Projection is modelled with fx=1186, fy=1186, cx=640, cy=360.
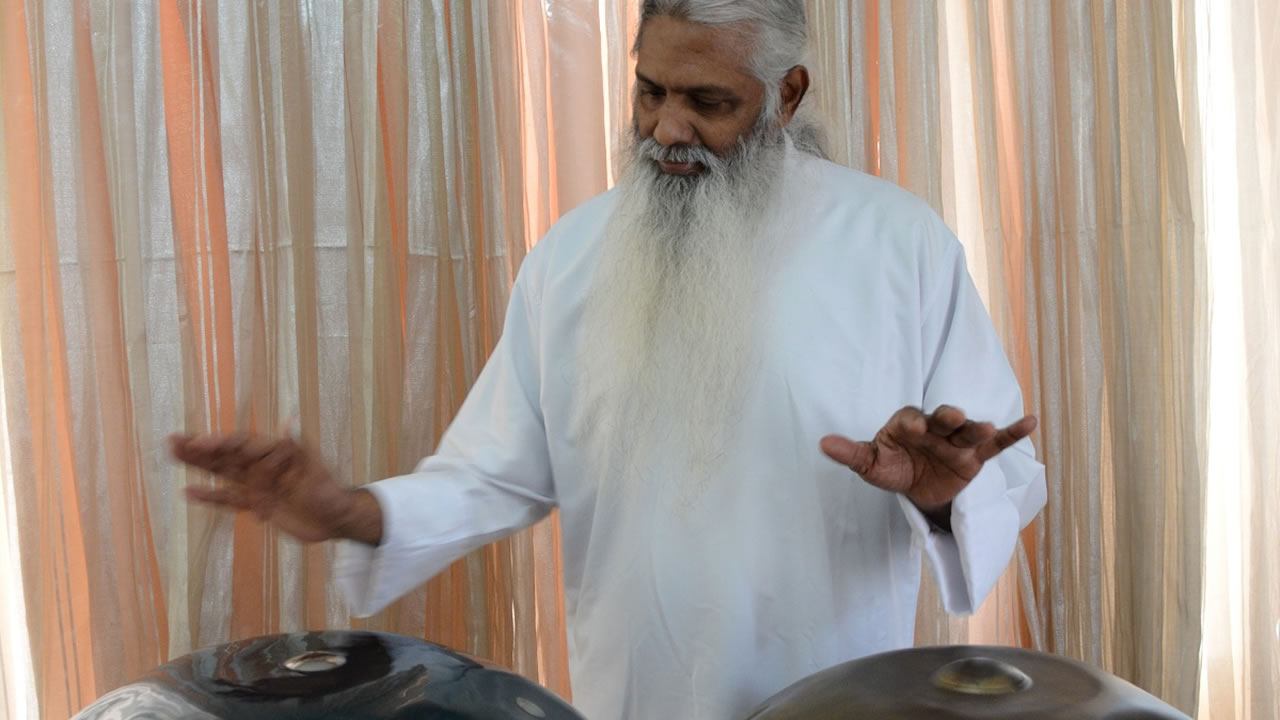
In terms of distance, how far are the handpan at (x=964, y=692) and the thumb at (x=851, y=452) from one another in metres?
0.28

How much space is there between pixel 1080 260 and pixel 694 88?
1.15 m

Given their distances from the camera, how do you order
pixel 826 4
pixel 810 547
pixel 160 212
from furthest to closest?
1. pixel 826 4
2. pixel 160 212
3. pixel 810 547

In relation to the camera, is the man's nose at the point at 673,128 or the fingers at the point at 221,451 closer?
the fingers at the point at 221,451

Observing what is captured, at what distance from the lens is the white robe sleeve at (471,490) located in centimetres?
144

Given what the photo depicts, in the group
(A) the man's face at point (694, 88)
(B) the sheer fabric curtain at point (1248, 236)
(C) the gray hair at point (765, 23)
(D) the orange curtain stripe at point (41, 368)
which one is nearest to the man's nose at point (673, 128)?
(A) the man's face at point (694, 88)

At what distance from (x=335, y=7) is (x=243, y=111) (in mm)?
245

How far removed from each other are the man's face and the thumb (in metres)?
Answer: 0.56

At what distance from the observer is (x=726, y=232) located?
1582 mm

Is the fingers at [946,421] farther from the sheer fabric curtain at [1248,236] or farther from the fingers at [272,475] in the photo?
the sheer fabric curtain at [1248,236]

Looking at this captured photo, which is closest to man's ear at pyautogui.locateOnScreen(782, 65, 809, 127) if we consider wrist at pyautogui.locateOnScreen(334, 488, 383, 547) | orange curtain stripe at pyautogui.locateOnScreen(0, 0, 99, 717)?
wrist at pyautogui.locateOnScreen(334, 488, 383, 547)

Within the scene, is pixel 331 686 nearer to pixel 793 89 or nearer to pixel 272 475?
pixel 272 475

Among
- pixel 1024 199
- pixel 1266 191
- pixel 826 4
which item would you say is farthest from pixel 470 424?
pixel 1266 191

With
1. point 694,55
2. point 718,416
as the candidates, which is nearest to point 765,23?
point 694,55

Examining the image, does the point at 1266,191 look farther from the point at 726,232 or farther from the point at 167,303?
the point at 167,303
